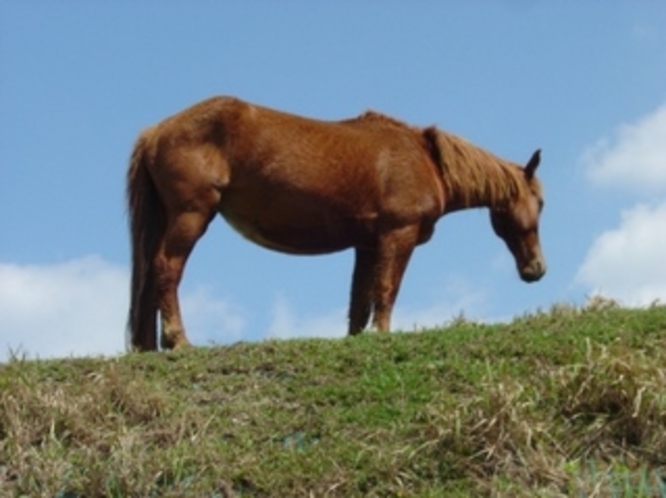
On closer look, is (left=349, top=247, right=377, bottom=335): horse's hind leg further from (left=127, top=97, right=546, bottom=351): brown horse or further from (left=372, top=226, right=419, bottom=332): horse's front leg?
(left=372, top=226, right=419, bottom=332): horse's front leg

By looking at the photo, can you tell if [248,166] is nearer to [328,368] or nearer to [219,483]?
[328,368]

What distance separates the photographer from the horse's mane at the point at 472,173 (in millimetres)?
12570

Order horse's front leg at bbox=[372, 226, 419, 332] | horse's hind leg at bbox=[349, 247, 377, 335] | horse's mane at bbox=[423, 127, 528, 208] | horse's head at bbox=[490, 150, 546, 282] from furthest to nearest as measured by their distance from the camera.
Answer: horse's head at bbox=[490, 150, 546, 282] → horse's mane at bbox=[423, 127, 528, 208] → horse's hind leg at bbox=[349, 247, 377, 335] → horse's front leg at bbox=[372, 226, 419, 332]

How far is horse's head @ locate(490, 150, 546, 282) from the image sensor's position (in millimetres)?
13062

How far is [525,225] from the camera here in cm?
1310

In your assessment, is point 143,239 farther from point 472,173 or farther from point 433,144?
point 472,173

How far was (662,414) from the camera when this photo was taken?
800cm

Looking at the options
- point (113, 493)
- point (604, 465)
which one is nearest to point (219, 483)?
point (113, 493)

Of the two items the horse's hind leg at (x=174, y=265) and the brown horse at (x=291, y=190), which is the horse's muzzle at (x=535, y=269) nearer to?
the brown horse at (x=291, y=190)

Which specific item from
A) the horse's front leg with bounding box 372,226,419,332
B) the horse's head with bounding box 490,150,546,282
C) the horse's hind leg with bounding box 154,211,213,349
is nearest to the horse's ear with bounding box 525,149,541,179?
the horse's head with bounding box 490,150,546,282

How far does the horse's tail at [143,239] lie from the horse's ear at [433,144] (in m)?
2.41

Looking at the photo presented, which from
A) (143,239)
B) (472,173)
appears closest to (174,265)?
(143,239)

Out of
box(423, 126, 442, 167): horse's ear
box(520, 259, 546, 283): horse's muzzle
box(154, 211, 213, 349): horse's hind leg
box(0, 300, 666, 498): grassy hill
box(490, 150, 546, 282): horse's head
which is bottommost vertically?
box(0, 300, 666, 498): grassy hill

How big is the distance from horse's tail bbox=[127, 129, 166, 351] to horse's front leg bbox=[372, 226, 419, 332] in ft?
5.72
